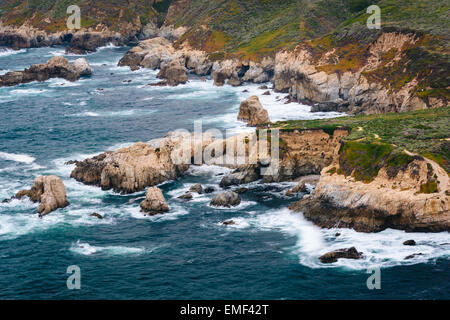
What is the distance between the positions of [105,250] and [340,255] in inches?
1062

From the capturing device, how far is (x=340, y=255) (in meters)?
61.2

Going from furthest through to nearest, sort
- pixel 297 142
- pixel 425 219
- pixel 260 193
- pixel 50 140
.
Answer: pixel 50 140 → pixel 297 142 → pixel 260 193 → pixel 425 219

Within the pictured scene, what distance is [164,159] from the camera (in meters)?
90.7

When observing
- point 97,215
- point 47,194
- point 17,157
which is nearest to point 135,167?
point 97,215

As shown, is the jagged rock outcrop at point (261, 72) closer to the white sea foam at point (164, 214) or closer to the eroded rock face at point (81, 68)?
the eroded rock face at point (81, 68)

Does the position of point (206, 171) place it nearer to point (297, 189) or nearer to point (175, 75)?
point (297, 189)

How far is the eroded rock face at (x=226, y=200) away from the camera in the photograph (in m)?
78.3

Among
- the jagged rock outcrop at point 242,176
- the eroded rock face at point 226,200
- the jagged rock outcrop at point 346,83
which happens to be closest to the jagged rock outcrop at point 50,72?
the jagged rock outcrop at point 346,83

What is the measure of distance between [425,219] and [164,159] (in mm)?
42192

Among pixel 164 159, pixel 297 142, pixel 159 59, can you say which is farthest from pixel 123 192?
pixel 159 59

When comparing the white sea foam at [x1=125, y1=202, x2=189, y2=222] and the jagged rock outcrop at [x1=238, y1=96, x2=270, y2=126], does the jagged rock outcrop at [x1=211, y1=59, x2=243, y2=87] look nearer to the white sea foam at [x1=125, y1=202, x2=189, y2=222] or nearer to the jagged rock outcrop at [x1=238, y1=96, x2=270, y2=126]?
the jagged rock outcrop at [x1=238, y1=96, x2=270, y2=126]

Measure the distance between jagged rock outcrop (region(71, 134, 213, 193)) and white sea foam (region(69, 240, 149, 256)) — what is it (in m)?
18.3

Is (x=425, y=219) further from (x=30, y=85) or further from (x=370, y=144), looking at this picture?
(x=30, y=85)

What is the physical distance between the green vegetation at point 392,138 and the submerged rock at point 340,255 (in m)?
13.9
